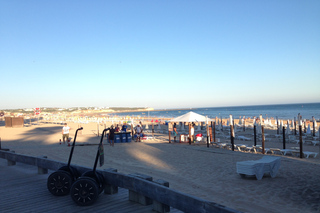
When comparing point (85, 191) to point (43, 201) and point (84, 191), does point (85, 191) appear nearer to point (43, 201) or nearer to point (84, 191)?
point (84, 191)

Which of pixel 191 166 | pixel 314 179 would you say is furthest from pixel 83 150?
pixel 314 179

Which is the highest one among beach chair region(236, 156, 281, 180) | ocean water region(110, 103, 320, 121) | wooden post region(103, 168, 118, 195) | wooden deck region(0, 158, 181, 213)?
wooden post region(103, 168, 118, 195)

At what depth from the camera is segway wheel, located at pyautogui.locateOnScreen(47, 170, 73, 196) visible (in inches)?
163

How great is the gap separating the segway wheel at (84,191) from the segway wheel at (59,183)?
54 cm

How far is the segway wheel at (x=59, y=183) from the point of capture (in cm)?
414

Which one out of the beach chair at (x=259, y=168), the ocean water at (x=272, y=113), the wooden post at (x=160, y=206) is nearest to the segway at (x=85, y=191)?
the wooden post at (x=160, y=206)

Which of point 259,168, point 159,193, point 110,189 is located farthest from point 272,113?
point 159,193

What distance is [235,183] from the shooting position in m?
6.93

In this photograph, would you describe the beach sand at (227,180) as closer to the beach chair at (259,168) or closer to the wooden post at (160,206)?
the beach chair at (259,168)

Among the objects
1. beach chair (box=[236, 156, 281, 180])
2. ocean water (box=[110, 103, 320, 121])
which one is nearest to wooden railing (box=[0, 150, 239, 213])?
beach chair (box=[236, 156, 281, 180])

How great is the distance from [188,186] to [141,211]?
3395mm

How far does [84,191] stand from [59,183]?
27.9 inches

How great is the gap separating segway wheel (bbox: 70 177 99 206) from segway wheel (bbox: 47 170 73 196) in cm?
54

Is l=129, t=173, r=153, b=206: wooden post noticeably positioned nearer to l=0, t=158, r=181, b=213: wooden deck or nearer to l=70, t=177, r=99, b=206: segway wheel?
l=0, t=158, r=181, b=213: wooden deck
